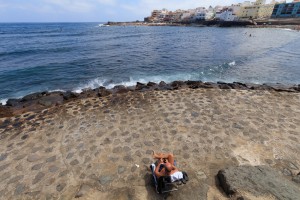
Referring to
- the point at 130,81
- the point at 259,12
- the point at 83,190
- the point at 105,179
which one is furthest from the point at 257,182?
the point at 259,12

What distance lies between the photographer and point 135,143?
5379mm

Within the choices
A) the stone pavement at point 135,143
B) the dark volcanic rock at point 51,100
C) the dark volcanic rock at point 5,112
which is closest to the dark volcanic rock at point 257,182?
the stone pavement at point 135,143

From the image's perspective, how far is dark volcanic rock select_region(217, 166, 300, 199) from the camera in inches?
140

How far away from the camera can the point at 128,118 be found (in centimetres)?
673

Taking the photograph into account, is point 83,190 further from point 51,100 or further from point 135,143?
point 51,100

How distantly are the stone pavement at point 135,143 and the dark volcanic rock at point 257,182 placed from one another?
0.99 feet

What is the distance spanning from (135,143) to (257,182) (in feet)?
10.5

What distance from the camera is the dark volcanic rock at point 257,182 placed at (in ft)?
11.7

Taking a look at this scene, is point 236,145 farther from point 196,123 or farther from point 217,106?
point 217,106

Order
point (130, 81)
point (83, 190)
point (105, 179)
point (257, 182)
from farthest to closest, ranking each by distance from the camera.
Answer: point (130, 81) → point (105, 179) → point (83, 190) → point (257, 182)

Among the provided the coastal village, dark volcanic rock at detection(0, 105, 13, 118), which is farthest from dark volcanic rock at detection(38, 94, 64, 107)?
the coastal village

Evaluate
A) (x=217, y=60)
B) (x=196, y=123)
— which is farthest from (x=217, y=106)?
(x=217, y=60)

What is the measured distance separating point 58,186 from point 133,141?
2.23m

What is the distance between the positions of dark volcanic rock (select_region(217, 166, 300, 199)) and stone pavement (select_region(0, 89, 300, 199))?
11.9 inches
